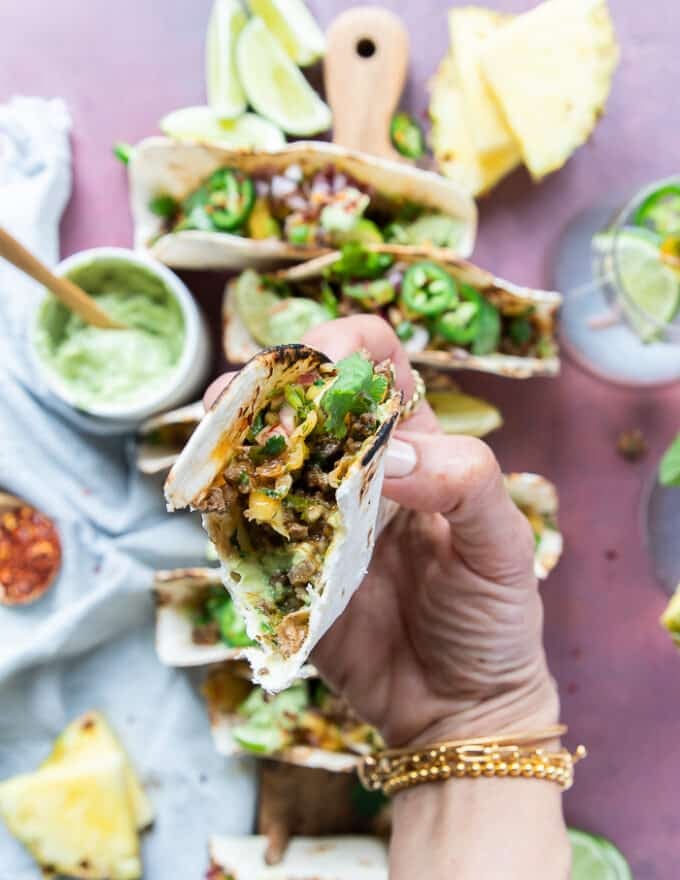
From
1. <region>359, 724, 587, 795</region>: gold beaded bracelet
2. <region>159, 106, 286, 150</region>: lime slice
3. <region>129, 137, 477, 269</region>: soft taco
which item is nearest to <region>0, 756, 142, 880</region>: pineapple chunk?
<region>359, 724, 587, 795</region>: gold beaded bracelet

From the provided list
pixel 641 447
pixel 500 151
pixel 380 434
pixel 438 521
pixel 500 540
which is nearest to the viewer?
pixel 380 434

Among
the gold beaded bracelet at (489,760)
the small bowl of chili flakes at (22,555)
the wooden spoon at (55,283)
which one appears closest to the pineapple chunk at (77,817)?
the small bowl of chili flakes at (22,555)

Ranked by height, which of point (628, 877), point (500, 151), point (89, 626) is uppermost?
point (500, 151)

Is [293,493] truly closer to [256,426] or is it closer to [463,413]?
[256,426]

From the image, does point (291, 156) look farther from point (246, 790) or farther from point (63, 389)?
point (246, 790)

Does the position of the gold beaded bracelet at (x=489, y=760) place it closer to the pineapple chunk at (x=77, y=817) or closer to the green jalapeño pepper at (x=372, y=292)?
the pineapple chunk at (x=77, y=817)

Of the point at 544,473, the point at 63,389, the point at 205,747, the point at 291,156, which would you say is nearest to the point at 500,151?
the point at 291,156
